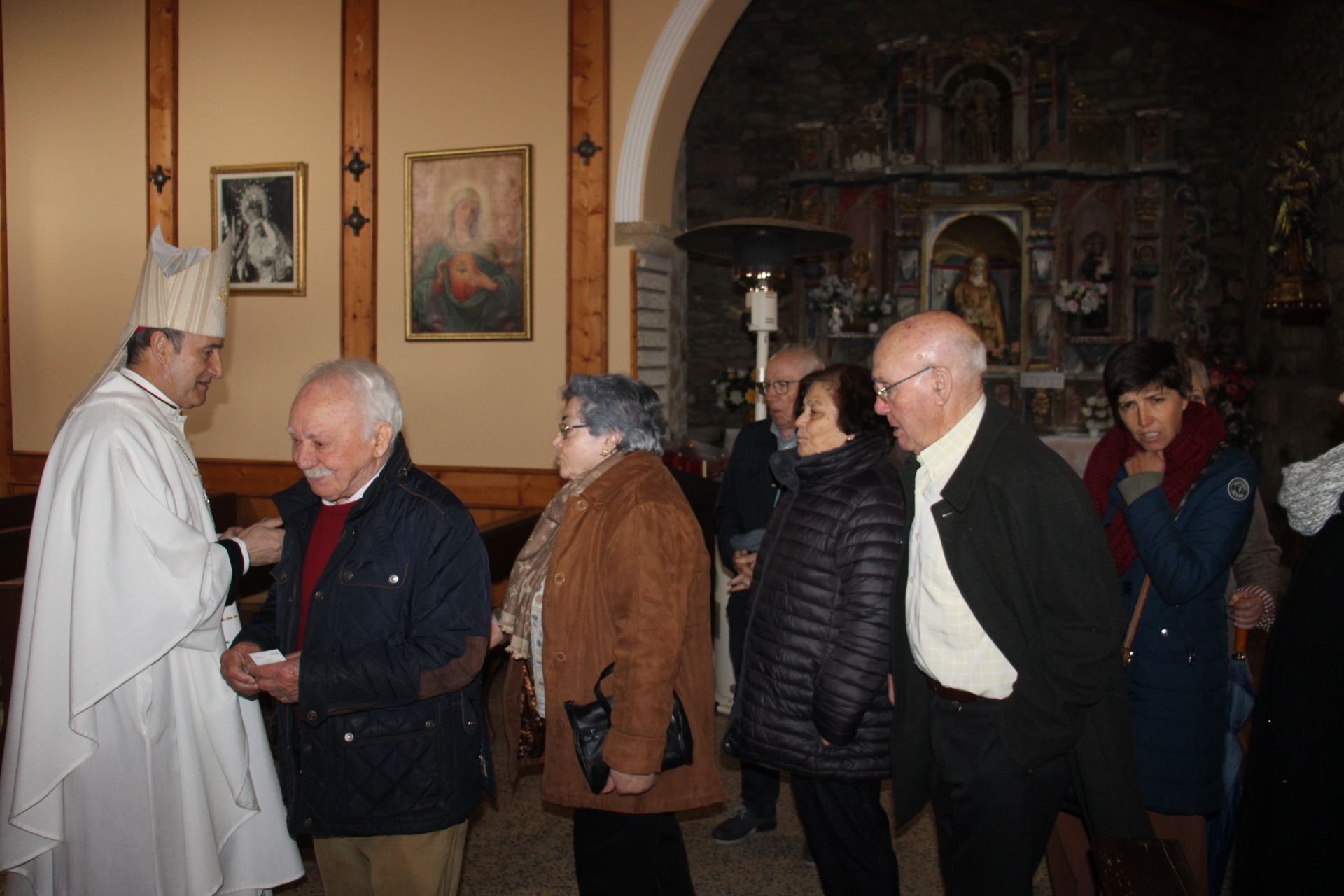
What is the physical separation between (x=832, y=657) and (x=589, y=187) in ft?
12.5

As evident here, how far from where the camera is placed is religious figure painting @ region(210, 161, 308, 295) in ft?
19.8

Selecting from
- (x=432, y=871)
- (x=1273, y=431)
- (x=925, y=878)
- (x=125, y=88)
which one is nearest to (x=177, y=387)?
(x=432, y=871)

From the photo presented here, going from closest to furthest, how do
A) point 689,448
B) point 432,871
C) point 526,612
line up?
point 432,871 < point 526,612 < point 689,448

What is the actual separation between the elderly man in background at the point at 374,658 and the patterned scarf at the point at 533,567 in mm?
147

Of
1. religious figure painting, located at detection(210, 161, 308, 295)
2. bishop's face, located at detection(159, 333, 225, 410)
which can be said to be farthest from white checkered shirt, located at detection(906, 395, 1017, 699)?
religious figure painting, located at detection(210, 161, 308, 295)

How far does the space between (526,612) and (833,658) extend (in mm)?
722

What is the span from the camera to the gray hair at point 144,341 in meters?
2.57

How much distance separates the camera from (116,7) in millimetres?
6250

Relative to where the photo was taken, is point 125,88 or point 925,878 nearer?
point 925,878

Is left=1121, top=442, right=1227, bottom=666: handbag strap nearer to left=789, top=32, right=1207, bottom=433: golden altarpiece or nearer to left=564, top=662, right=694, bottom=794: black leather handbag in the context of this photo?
left=564, top=662, right=694, bottom=794: black leather handbag

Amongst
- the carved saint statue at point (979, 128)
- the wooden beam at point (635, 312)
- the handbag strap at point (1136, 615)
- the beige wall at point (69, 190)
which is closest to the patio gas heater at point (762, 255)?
the wooden beam at point (635, 312)

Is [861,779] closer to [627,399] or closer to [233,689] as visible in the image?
[627,399]

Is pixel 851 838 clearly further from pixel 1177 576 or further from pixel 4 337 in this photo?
pixel 4 337

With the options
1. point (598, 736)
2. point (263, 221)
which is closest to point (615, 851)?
point (598, 736)
